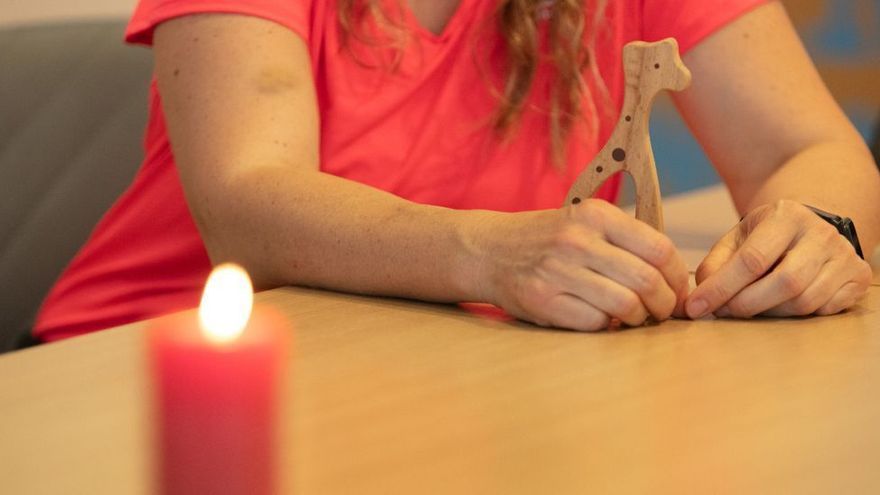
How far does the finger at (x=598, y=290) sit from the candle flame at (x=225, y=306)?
0.59 meters

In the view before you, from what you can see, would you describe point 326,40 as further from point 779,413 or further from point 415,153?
point 779,413

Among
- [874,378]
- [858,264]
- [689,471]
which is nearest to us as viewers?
[689,471]

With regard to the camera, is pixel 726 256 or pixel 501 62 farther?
pixel 501 62

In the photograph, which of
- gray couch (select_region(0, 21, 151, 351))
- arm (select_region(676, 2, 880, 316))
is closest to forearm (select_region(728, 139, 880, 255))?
arm (select_region(676, 2, 880, 316))

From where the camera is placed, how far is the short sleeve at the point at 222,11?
1.09m

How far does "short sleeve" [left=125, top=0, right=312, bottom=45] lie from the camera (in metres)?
1.09

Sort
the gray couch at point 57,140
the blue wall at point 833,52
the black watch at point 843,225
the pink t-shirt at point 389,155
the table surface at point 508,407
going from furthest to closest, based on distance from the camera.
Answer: the blue wall at point 833,52, the gray couch at point 57,140, the pink t-shirt at point 389,155, the black watch at point 843,225, the table surface at point 508,407

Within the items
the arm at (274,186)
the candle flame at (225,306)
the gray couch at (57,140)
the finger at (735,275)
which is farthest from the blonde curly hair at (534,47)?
the candle flame at (225,306)

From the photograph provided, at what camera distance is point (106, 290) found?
1.26m

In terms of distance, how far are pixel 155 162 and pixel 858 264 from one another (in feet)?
2.40

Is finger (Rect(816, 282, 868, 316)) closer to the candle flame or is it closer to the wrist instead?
the wrist

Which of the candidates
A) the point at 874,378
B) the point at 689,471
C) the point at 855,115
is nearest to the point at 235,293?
the point at 689,471

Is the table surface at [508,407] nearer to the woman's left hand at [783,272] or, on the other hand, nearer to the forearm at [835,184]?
the woman's left hand at [783,272]

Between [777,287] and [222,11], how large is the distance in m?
0.55
